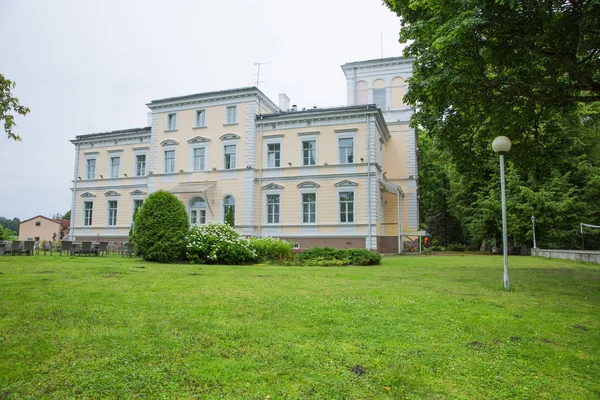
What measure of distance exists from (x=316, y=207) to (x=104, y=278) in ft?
62.0

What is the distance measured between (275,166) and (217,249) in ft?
44.2

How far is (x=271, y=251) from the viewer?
17.5 metres

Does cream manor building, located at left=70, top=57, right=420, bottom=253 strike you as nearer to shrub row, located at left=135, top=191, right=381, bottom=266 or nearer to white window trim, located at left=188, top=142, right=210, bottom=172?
white window trim, located at left=188, top=142, right=210, bottom=172

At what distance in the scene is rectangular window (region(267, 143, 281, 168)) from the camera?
28948mm

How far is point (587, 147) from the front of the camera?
27.6m

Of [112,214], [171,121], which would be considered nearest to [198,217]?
[171,121]

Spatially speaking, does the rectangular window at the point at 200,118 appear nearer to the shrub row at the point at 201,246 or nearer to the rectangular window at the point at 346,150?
the rectangular window at the point at 346,150

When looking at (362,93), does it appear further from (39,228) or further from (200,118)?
(39,228)

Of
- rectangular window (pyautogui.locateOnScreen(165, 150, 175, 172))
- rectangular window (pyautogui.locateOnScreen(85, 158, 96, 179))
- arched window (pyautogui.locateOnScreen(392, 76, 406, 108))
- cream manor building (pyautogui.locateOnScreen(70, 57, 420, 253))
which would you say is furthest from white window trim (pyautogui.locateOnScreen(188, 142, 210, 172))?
arched window (pyautogui.locateOnScreen(392, 76, 406, 108))

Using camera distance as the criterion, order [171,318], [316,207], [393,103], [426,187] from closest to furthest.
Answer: [171,318] → [316,207] → [393,103] → [426,187]

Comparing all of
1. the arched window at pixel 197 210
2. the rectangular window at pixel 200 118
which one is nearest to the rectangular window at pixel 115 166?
the rectangular window at pixel 200 118

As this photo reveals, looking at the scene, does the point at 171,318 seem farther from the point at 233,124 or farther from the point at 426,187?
the point at 426,187

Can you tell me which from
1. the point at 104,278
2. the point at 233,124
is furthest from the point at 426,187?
the point at 104,278

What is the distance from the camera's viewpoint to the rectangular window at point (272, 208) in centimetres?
2845
